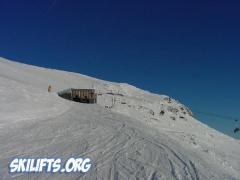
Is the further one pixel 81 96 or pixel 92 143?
pixel 81 96

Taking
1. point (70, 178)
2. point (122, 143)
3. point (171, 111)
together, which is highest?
point (171, 111)

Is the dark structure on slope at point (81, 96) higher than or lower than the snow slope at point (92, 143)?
higher

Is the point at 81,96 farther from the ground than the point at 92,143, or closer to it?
farther from the ground

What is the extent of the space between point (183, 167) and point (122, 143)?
131 inches

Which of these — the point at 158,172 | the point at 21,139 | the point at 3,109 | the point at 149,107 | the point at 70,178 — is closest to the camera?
the point at 70,178

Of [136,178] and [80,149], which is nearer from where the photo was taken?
[136,178]

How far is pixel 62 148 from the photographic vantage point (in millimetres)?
12273

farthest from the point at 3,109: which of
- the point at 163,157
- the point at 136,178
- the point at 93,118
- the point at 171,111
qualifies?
the point at 171,111

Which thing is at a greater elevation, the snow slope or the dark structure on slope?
the dark structure on slope

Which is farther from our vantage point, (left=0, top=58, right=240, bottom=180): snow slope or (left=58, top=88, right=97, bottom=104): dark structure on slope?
Answer: (left=58, top=88, right=97, bottom=104): dark structure on slope

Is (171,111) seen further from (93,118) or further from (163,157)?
(163,157)

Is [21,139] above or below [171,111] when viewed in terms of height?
below

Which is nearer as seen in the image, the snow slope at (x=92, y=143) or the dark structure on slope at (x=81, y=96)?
the snow slope at (x=92, y=143)

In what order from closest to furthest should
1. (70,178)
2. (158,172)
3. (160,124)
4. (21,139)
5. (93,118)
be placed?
(70,178) → (158,172) → (21,139) → (93,118) → (160,124)
